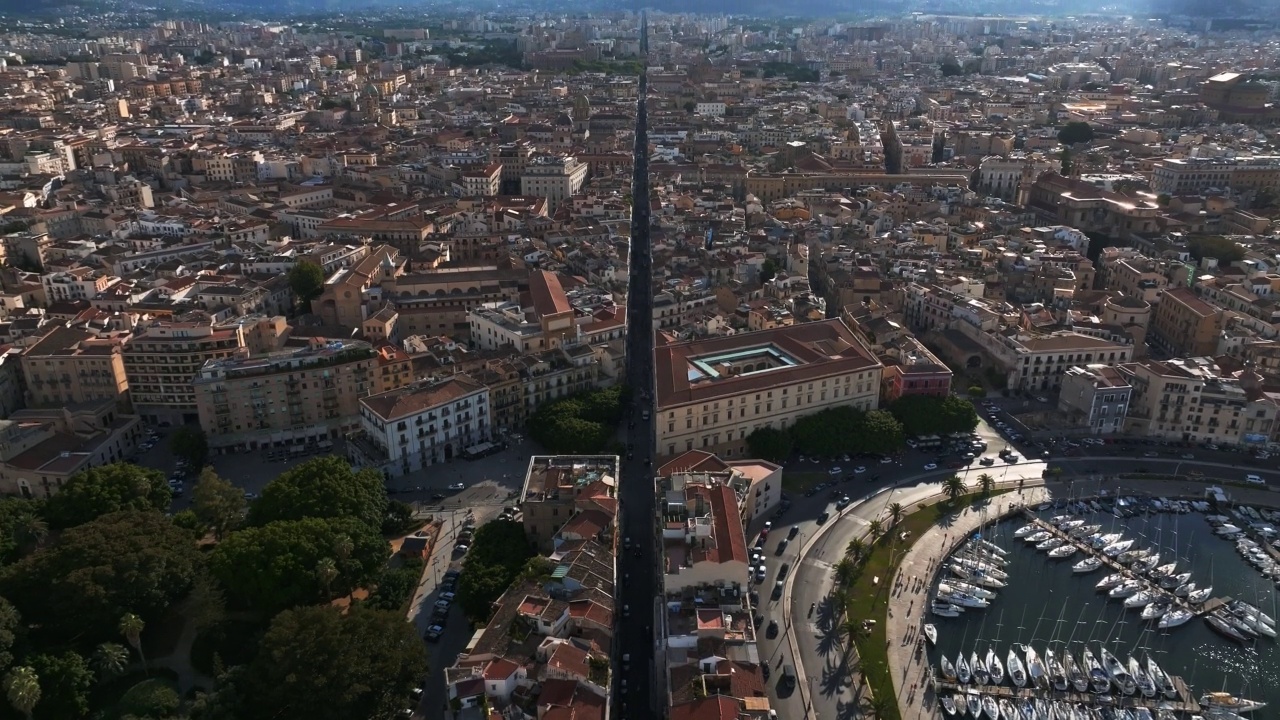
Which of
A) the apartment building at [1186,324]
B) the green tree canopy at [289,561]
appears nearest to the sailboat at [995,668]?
the green tree canopy at [289,561]

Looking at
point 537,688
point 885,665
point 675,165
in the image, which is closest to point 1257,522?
point 885,665

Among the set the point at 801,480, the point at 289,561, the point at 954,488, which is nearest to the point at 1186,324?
the point at 954,488

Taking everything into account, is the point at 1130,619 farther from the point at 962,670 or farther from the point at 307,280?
the point at 307,280

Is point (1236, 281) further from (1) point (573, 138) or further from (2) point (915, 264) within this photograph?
(1) point (573, 138)

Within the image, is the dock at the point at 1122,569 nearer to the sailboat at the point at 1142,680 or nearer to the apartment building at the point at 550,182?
the sailboat at the point at 1142,680

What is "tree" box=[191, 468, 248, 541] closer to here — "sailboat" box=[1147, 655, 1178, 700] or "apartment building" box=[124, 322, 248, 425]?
"apartment building" box=[124, 322, 248, 425]
